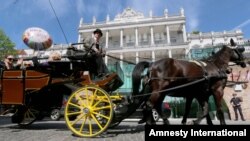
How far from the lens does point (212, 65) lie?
6.57 meters

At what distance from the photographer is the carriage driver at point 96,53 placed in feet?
19.7

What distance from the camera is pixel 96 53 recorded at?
5965 millimetres

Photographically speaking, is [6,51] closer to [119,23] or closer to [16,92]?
[119,23]

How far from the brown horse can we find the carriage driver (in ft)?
2.86

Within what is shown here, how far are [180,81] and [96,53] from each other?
2.11 m

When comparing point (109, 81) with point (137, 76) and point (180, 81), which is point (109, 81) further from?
point (180, 81)

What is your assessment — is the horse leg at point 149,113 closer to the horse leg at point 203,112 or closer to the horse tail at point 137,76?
the horse tail at point 137,76

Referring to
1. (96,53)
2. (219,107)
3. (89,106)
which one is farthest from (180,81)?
(89,106)

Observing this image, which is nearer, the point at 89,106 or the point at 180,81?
the point at 89,106

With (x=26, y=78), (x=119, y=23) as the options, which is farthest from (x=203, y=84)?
(x=119, y=23)

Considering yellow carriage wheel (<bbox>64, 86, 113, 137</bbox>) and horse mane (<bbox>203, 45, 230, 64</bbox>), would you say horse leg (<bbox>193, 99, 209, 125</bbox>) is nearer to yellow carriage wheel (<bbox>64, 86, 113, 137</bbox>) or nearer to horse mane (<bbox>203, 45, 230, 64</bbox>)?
horse mane (<bbox>203, 45, 230, 64</bbox>)

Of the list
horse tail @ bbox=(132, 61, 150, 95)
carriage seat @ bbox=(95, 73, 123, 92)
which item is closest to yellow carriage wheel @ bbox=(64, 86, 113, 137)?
carriage seat @ bbox=(95, 73, 123, 92)

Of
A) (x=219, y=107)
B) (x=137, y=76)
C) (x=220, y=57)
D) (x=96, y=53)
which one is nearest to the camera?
(x=219, y=107)

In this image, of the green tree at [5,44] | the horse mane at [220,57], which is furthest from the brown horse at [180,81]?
the green tree at [5,44]
